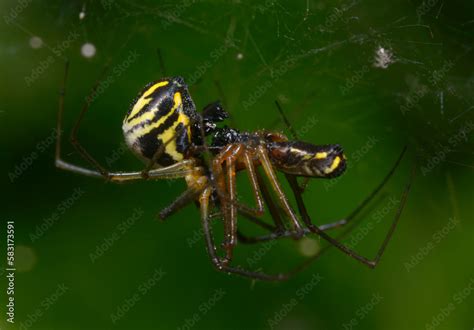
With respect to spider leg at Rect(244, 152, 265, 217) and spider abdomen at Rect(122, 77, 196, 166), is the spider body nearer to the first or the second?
spider leg at Rect(244, 152, 265, 217)

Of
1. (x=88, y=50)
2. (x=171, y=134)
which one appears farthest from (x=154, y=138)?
(x=88, y=50)

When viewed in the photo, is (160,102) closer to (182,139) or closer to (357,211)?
(182,139)

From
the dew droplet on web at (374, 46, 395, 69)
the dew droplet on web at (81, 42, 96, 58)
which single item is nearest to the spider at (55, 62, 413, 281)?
the dew droplet on web at (374, 46, 395, 69)

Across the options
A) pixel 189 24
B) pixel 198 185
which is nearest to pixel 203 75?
pixel 189 24

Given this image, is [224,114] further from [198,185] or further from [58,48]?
[58,48]

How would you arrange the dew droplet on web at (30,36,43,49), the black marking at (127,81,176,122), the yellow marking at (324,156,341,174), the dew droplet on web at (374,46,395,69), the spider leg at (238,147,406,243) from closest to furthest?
the yellow marking at (324,156,341,174)
the black marking at (127,81,176,122)
the spider leg at (238,147,406,243)
the dew droplet on web at (374,46,395,69)
the dew droplet on web at (30,36,43,49)

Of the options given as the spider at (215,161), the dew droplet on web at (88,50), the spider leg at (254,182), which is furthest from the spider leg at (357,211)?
the dew droplet on web at (88,50)

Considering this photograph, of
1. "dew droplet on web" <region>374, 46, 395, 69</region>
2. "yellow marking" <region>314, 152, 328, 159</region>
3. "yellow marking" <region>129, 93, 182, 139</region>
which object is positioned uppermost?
"yellow marking" <region>129, 93, 182, 139</region>
